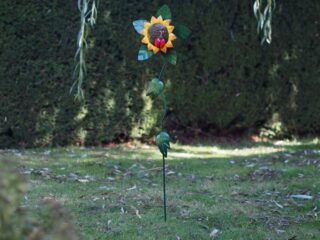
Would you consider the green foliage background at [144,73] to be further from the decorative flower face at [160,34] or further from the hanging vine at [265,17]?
the decorative flower face at [160,34]

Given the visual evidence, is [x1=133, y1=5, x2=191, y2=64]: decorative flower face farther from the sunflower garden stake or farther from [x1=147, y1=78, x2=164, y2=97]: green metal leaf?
[x1=147, y1=78, x2=164, y2=97]: green metal leaf

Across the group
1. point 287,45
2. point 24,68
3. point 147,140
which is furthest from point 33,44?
point 287,45

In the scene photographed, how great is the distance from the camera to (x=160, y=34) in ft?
15.7

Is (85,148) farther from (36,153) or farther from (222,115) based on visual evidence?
(222,115)

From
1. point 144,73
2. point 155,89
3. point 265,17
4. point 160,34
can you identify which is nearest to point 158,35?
point 160,34

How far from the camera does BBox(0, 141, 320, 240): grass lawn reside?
15.4 feet

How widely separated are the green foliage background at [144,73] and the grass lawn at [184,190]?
0.59 m

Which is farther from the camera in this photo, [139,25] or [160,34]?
[139,25]

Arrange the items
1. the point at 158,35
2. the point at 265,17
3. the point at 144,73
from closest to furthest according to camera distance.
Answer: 1. the point at 158,35
2. the point at 265,17
3. the point at 144,73

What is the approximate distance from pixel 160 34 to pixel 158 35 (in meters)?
0.02

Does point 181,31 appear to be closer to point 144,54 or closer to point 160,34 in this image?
point 160,34

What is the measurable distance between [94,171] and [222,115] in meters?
3.31

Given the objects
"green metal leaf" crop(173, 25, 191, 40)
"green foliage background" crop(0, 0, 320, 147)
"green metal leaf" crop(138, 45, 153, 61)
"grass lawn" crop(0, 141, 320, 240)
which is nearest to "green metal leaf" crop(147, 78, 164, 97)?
"green metal leaf" crop(138, 45, 153, 61)

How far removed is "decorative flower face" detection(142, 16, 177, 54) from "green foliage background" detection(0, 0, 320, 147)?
13.6 ft
